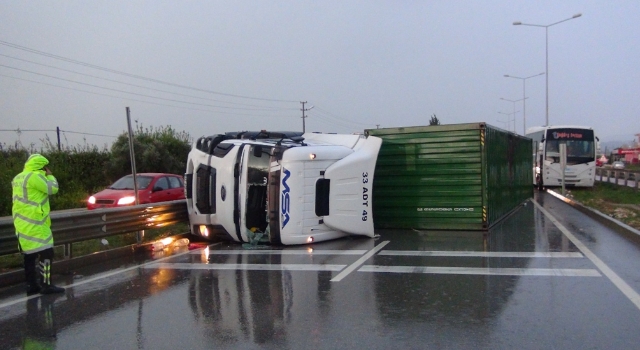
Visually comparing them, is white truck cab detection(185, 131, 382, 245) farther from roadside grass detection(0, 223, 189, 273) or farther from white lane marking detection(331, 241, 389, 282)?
roadside grass detection(0, 223, 189, 273)

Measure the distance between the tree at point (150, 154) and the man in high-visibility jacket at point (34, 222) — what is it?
79.0ft

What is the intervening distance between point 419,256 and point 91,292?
5.13 meters

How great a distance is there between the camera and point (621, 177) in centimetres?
3042

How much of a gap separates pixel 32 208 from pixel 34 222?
18cm

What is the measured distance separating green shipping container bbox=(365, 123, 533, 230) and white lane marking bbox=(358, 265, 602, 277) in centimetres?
443

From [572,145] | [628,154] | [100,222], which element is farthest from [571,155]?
[628,154]

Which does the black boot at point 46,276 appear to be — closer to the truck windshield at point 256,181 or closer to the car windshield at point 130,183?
the truck windshield at point 256,181

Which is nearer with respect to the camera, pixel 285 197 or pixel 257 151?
pixel 285 197

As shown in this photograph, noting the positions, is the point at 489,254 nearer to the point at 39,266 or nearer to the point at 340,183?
the point at 340,183

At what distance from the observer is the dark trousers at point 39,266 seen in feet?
24.2

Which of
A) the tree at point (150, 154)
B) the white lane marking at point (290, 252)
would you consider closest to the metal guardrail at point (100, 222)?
the white lane marking at point (290, 252)

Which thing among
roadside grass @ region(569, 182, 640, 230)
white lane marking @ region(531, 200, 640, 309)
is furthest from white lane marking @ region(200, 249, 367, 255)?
roadside grass @ region(569, 182, 640, 230)

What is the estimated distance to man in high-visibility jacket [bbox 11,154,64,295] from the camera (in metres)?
7.32

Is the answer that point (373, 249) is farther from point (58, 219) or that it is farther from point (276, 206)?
point (58, 219)
